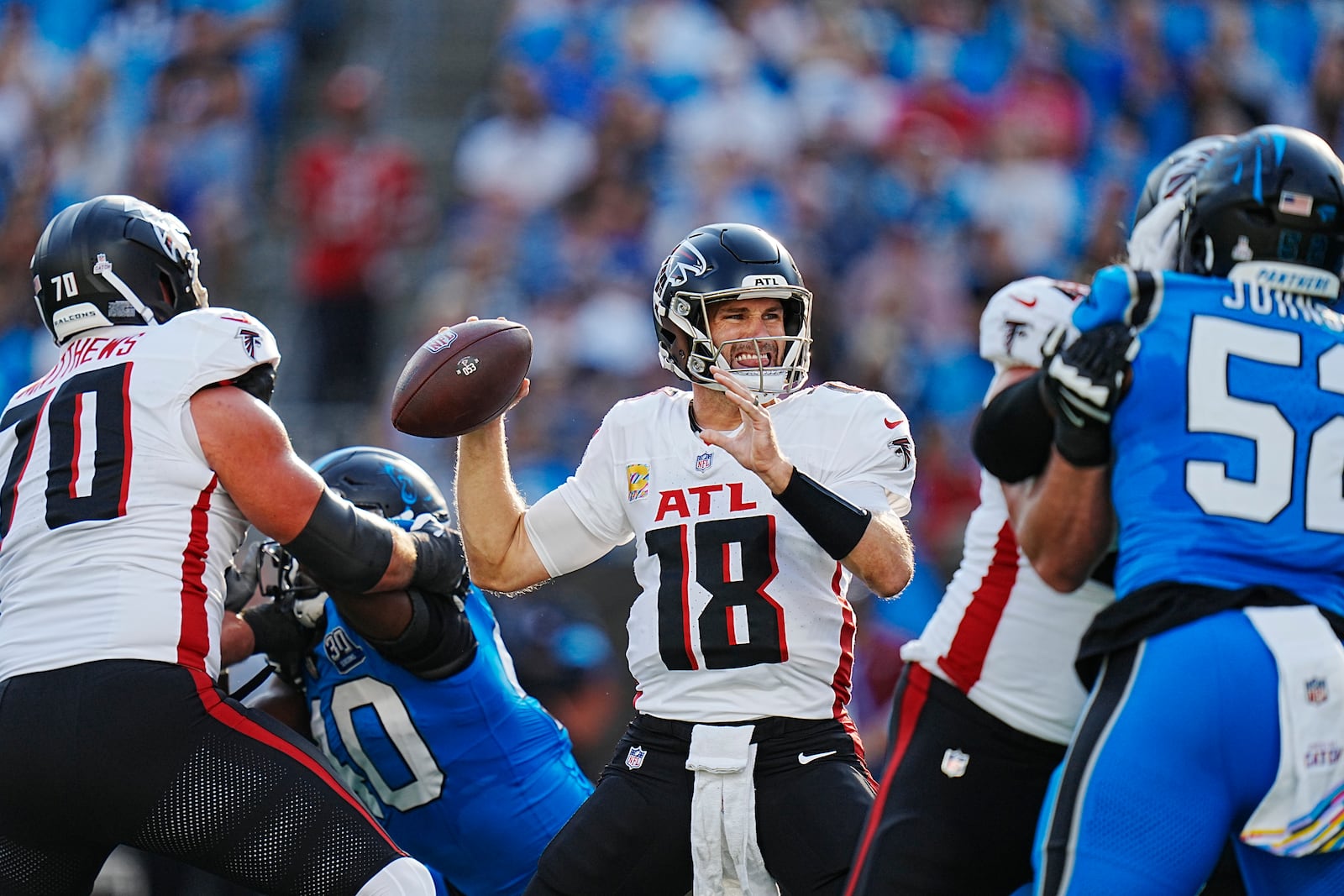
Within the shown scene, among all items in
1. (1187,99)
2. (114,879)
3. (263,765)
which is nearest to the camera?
(263,765)

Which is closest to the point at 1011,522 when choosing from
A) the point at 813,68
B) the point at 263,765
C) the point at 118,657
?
the point at 263,765

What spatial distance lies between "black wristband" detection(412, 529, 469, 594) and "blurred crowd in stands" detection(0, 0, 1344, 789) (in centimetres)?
414

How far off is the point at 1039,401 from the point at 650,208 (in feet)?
22.6

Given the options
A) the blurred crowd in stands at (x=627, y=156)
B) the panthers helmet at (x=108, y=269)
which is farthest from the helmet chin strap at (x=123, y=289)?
the blurred crowd in stands at (x=627, y=156)

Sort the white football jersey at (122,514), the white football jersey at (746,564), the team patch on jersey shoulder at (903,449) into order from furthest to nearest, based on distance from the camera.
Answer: the team patch on jersey shoulder at (903,449) → the white football jersey at (746,564) → the white football jersey at (122,514)

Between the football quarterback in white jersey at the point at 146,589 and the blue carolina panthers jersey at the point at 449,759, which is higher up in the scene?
the football quarterback in white jersey at the point at 146,589

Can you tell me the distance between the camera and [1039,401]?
324 centimetres

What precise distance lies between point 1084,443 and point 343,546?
180cm

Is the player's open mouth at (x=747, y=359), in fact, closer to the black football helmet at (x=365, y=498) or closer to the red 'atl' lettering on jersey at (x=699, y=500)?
the red 'atl' lettering on jersey at (x=699, y=500)

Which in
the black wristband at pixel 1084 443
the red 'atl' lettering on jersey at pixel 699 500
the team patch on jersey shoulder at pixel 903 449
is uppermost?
the black wristband at pixel 1084 443

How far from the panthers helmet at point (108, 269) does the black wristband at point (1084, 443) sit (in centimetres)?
230

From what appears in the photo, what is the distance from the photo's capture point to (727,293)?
414 cm

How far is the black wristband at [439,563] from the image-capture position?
4312 mm

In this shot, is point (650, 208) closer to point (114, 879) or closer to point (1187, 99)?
point (1187, 99)
